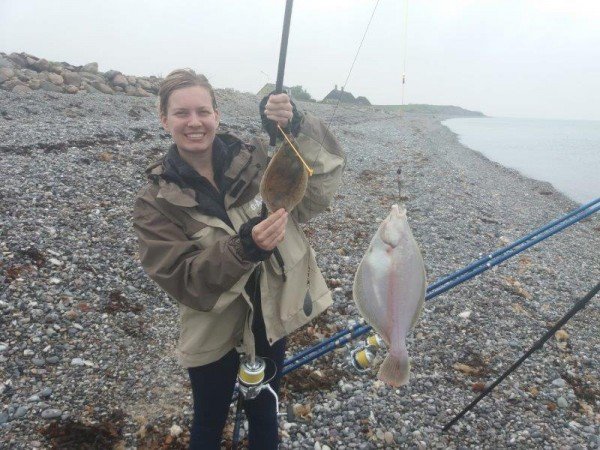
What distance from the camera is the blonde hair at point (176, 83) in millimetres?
2930

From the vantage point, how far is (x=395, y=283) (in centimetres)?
261

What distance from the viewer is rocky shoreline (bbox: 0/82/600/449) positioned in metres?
4.39

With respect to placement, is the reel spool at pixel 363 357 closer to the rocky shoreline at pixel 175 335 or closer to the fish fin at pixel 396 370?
the rocky shoreline at pixel 175 335

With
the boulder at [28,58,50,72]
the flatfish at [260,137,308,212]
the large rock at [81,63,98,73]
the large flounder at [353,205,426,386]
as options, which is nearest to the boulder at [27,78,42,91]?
the boulder at [28,58,50,72]

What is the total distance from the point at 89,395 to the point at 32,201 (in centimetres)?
513

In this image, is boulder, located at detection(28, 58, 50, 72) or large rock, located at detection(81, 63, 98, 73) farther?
large rock, located at detection(81, 63, 98, 73)

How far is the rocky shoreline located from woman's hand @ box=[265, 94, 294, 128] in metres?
3.24

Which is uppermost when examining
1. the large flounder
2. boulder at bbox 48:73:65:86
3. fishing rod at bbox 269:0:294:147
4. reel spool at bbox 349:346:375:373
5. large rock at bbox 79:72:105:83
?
large rock at bbox 79:72:105:83

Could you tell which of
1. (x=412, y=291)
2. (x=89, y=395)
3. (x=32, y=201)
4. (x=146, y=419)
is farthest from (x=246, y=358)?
(x=32, y=201)

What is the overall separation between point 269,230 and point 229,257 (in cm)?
29

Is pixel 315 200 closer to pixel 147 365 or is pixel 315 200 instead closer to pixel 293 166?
pixel 293 166

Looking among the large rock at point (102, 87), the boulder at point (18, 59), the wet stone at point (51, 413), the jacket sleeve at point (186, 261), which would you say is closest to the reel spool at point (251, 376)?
the jacket sleeve at point (186, 261)

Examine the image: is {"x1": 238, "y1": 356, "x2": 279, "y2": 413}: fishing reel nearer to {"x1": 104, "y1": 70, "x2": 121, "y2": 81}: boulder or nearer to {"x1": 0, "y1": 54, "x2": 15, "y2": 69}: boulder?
{"x1": 0, "y1": 54, "x2": 15, "y2": 69}: boulder

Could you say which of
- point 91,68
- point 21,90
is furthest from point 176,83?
point 91,68
